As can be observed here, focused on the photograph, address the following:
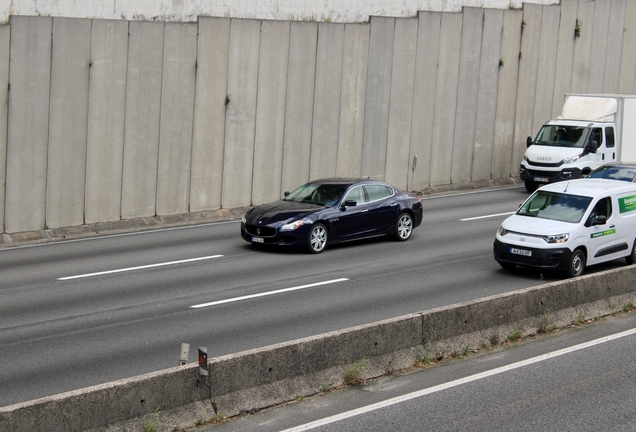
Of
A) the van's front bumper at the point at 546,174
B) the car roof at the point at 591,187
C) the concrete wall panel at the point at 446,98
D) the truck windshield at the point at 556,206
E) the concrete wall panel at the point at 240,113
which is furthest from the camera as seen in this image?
the concrete wall panel at the point at 446,98

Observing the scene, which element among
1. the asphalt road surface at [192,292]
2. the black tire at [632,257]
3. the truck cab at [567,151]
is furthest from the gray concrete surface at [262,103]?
the black tire at [632,257]

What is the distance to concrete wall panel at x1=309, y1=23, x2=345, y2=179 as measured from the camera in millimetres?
27625

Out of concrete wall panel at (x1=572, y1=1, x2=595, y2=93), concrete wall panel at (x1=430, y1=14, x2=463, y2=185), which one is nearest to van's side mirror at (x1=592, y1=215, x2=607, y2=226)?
concrete wall panel at (x1=430, y1=14, x2=463, y2=185)

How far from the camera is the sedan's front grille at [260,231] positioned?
18.9 m

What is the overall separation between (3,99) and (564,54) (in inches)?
874

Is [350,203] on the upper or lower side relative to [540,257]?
upper

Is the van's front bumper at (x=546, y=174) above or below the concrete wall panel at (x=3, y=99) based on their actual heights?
below

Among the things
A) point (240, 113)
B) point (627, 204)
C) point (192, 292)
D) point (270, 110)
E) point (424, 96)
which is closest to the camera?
point (192, 292)

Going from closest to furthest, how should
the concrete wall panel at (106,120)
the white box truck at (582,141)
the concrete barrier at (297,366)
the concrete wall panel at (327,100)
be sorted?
the concrete barrier at (297,366) → the concrete wall panel at (106,120) → the concrete wall panel at (327,100) → the white box truck at (582,141)

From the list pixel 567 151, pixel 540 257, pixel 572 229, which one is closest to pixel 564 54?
pixel 567 151

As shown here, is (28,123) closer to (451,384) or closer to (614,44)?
(451,384)

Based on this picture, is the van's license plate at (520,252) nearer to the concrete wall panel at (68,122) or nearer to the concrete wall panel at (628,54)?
the concrete wall panel at (68,122)

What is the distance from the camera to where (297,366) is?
31.9 ft

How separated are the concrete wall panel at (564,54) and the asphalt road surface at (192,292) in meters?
14.0
